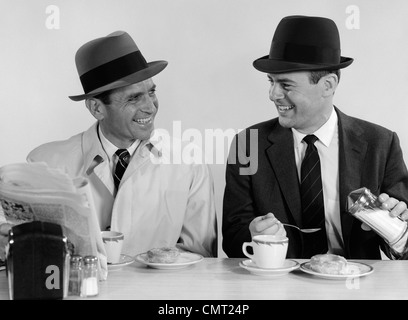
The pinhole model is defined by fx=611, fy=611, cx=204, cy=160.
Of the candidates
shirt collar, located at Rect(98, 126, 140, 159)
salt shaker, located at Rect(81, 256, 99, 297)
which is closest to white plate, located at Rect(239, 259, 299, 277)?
salt shaker, located at Rect(81, 256, 99, 297)

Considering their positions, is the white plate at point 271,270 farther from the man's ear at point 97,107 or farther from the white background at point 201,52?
the white background at point 201,52

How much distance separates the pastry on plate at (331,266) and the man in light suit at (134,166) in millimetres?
733

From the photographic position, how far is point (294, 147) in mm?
2365

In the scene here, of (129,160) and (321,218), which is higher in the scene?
(129,160)

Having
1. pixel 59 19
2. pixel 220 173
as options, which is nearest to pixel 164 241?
pixel 220 173

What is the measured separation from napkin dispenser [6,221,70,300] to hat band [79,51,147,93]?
1059 mm

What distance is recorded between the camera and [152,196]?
2.43 m

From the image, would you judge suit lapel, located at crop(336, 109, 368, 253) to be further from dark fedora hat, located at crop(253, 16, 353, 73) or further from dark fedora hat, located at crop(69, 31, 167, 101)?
dark fedora hat, located at crop(69, 31, 167, 101)

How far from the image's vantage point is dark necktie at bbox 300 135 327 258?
89.9 inches

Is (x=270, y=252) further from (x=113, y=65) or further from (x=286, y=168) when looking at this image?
(x=113, y=65)

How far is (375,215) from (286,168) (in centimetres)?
62

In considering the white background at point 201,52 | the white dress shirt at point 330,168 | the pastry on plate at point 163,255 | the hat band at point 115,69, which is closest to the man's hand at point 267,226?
the pastry on plate at point 163,255
